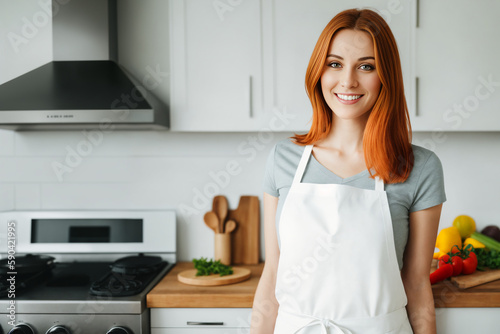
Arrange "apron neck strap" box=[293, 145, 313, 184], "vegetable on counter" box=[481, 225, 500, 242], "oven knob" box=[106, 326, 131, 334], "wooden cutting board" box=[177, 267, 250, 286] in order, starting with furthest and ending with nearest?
"vegetable on counter" box=[481, 225, 500, 242]
"wooden cutting board" box=[177, 267, 250, 286]
"oven knob" box=[106, 326, 131, 334]
"apron neck strap" box=[293, 145, 313, 184]

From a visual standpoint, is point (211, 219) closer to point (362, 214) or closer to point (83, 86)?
point (83, 86)

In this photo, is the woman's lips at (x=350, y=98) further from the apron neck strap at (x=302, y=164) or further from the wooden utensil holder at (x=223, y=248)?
the wooden utensil holder at (x=223, y=248)

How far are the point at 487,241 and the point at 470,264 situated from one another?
0.33 m

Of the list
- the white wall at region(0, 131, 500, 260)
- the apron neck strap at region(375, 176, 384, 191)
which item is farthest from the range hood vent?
the apron neck strap at region(375, 176, 384, 191)

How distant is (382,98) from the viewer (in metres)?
1.18

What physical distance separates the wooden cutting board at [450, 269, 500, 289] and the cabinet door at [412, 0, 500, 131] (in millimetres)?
593

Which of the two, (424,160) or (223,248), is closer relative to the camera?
(424,160)

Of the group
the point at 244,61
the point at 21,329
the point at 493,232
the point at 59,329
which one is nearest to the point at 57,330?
the point at 59,329

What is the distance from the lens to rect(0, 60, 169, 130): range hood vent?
1724 millimetres

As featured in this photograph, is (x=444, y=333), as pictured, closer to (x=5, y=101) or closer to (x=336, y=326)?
(x=336, y=326)

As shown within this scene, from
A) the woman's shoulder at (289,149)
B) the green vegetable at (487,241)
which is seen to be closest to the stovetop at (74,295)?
the woman's shoulder at (289,149)

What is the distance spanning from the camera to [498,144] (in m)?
2.19

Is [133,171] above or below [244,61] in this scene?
below

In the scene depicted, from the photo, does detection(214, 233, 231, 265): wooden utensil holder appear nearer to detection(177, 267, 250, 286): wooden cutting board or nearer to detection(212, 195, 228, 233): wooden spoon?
detection(212, 195, 228, 233): wooden spoon
